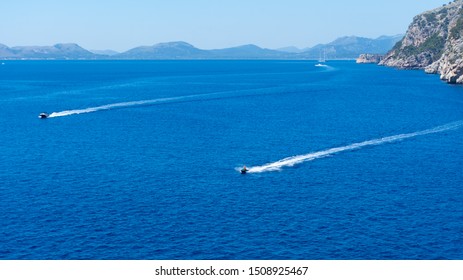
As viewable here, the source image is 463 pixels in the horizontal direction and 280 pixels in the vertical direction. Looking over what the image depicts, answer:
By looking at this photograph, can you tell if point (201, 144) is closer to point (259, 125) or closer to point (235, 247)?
point (259, 125)

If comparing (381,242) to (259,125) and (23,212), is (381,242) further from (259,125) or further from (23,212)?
(259,125)

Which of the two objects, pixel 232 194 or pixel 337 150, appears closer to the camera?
pixel 232 194

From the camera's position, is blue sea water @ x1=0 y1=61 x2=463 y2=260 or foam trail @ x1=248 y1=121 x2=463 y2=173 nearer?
blue sea water @ x1=0 y1=61 x2=463 y2=260

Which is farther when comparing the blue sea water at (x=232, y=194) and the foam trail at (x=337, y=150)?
the foam trail at (x=337, y=150)

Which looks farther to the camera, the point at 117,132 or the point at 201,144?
the point at 117,132

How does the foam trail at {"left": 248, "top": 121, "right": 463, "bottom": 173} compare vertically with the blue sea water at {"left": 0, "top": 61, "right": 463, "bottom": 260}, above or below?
above

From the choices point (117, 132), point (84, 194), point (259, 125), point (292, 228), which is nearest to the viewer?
point (292, 228)

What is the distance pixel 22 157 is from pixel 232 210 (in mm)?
68676

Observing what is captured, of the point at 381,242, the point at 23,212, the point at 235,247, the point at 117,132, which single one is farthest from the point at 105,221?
the point at 117,132

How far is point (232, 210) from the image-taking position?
102062mm

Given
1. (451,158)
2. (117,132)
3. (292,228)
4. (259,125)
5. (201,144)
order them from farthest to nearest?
(259,125) < (117,132) < (201,144) < (451,158) < (292,228)

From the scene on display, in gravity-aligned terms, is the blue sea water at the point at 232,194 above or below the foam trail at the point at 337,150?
below

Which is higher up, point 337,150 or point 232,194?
point 337,150

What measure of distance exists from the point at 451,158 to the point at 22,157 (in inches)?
4299
